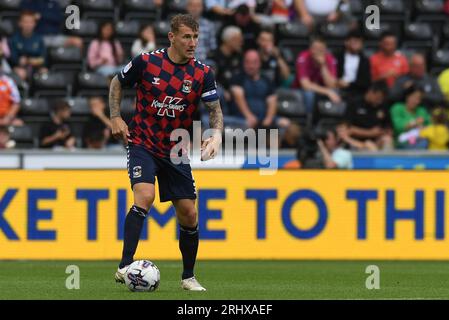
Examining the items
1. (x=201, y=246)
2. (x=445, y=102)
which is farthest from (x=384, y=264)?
(x=445, y=102)

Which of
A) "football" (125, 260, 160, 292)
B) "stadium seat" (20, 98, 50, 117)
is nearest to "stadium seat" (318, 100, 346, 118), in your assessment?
"stadium seat" (20, 98, 50, 117)

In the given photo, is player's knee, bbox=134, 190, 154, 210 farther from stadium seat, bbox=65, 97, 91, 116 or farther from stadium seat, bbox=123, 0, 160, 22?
stadium seat, bbox=123, 0, 160, 22

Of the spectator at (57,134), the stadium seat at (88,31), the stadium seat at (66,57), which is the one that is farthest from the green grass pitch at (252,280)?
the stadium seat at (88,31)

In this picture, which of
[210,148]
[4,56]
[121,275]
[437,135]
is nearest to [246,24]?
[437,135]

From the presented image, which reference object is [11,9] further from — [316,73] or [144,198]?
[144,198]

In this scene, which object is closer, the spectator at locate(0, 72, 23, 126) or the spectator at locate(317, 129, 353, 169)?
the spectator at locate(317, 129, 353, 169)

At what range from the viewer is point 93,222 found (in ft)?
50.7

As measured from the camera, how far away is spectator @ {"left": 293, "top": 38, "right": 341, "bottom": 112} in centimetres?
1891

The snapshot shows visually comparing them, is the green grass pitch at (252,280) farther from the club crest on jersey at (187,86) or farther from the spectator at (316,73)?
the spectator at (316,73)

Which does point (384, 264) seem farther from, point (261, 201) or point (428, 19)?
point (428, 19)

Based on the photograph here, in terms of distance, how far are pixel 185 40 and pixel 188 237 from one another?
166 centimetres

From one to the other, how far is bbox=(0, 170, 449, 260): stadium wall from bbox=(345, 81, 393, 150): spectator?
85.2 inches

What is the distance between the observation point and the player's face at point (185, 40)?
10070 mm

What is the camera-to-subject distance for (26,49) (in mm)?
18938
